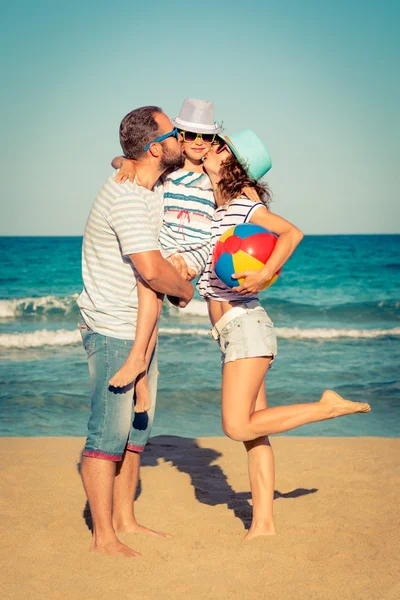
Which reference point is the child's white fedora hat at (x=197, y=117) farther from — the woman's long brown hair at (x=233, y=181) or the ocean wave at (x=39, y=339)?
the ocean wave at (x=39, y=339)

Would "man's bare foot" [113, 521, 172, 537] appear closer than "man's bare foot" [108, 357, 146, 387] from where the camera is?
No

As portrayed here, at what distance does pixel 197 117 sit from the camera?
4121mm

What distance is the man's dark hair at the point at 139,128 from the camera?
3.68 metres

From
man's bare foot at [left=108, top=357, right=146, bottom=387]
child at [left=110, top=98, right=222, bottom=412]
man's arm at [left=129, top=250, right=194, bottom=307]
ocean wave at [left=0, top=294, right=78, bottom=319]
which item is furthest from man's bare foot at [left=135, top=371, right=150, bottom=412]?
ocean wave at [left=0, top=294, right=78, bottom=319]

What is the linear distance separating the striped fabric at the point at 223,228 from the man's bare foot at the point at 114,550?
4.87ft

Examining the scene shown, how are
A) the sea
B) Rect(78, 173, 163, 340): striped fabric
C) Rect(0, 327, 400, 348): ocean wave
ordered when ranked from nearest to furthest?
Rect(78, 173, 163, 340): striped fabric
the sea
Rect(0, 327, 400, 348): ocean wave

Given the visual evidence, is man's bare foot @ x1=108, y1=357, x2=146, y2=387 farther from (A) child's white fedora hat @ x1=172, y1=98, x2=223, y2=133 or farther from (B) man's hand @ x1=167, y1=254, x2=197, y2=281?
(A) child's white fedora hat @ x1=172, y1=98, x2=223, y2=133

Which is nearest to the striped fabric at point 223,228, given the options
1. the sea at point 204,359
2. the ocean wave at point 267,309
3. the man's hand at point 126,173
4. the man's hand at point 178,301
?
the man's hand at point 178,301

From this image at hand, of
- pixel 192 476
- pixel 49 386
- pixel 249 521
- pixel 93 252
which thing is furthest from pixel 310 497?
pixel 49 386

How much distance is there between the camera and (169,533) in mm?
4418

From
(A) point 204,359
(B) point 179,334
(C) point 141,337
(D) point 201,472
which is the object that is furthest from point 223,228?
(B) point 179,334

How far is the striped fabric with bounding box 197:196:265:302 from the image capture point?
3906 mm

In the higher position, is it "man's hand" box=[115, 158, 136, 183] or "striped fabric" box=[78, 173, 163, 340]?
"man's hand" box=[115, 158, 136, 183]

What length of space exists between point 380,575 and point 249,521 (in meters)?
1.15
